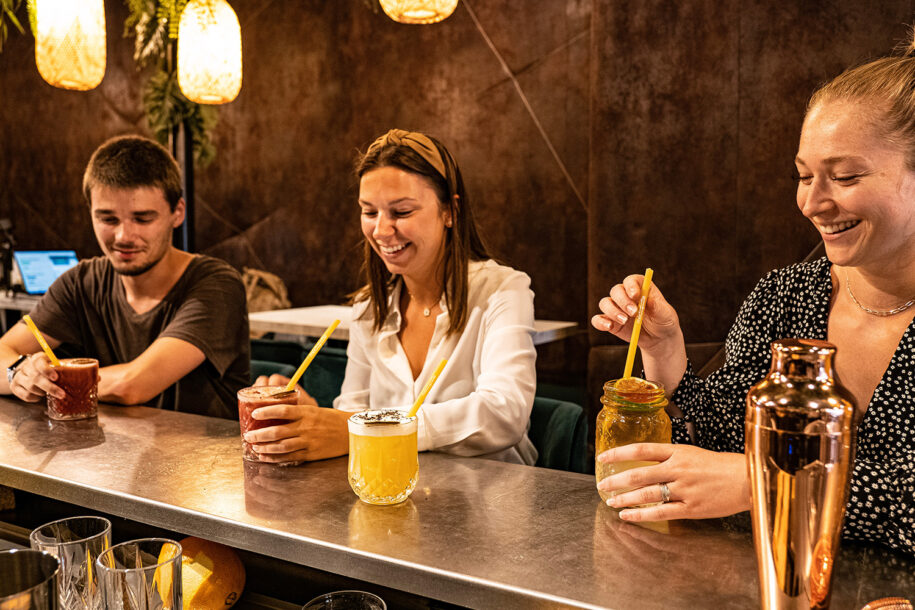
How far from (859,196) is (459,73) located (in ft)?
14.9

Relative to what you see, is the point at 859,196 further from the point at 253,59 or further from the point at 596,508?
the point at 253,59

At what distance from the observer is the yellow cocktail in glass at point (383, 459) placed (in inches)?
44.8

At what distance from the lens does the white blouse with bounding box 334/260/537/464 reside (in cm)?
166

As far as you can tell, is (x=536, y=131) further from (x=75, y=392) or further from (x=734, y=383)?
(x=75, y=392)

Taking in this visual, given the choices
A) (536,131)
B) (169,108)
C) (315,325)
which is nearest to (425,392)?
(315,325)

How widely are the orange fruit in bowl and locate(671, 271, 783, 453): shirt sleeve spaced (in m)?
0.81

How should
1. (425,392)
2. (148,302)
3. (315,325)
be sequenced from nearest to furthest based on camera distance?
(425,392), (148,302), (315,325)

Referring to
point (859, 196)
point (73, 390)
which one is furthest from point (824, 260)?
point (73, 390)

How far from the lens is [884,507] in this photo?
1.01 metres

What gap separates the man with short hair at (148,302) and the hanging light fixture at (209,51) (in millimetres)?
1263

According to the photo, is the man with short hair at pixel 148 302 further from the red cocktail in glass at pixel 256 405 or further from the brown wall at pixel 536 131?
the brown wall at pixel 536 131

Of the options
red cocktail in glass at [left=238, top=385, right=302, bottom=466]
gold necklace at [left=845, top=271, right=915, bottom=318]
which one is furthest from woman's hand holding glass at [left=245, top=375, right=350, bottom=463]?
gold necklace at [left=845, top=271, right=915, bottom=318]

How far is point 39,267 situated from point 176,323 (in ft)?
17.3

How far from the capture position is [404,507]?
114 centimetres
